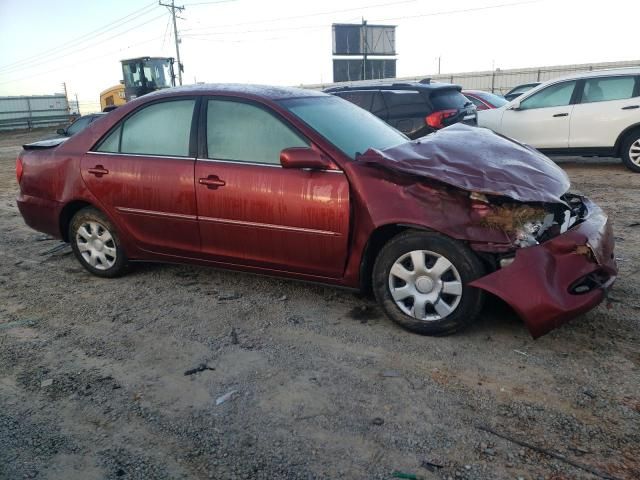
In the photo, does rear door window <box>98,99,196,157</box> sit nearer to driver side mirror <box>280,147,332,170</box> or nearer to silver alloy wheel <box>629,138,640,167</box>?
driver side mirror <box>280,147,332,170</box>

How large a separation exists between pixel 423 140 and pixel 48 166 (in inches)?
134

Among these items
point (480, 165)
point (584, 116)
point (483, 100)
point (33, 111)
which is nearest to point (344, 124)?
point (480, 165)

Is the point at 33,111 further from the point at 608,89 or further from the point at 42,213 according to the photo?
the point at 608,89

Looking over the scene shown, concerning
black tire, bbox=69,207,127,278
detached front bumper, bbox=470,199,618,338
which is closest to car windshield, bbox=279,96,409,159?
detached front bumper, bbox=470,199,618,338

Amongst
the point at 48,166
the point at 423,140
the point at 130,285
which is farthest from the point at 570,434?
the point at 48,166

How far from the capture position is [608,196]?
7.35m

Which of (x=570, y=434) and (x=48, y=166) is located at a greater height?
(x=48, y=166)

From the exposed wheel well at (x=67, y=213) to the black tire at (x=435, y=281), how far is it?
2.82 metres

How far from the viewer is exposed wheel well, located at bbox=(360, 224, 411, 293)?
11.7 feet

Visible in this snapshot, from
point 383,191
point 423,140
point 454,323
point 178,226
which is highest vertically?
point 423,140

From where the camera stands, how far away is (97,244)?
479cm

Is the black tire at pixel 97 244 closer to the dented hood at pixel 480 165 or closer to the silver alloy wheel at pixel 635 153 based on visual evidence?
the dented hood at pixel 480 165

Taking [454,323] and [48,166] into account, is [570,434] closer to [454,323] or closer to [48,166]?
[454,323]

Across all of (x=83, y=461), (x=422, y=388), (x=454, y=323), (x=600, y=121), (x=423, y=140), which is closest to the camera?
(x=83, y=461)
